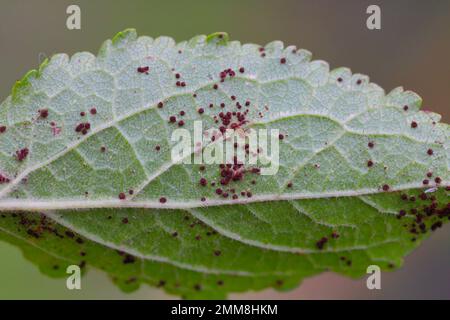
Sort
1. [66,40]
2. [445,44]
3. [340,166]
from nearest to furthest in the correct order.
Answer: [340,166]
[66,40]
[445,44]

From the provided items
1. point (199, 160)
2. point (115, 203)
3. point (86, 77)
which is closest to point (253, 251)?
point (199, 160)

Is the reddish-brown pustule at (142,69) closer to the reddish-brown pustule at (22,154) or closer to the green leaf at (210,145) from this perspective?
the green leaf at (210,145)

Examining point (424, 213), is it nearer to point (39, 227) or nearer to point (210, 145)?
point (210, 145)

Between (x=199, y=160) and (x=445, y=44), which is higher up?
(x=445, y=44)

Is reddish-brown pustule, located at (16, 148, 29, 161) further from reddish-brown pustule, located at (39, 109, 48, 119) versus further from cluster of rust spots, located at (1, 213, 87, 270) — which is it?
cluster of rust spots, located at (1, 213, 87, 270)

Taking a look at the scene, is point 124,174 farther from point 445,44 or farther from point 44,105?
point 445,44

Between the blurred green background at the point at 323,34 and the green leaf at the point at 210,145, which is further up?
the blurred green background at the point at 323,34

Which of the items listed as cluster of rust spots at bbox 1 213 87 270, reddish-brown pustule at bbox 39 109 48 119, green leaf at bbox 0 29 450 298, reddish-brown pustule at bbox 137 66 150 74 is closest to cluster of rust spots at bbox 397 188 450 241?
green leaf at bbox 0 29 450 298

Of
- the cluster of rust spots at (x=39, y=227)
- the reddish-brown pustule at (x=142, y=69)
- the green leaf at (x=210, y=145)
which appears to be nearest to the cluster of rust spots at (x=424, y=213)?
the green leaf at (x=210, y=145)
